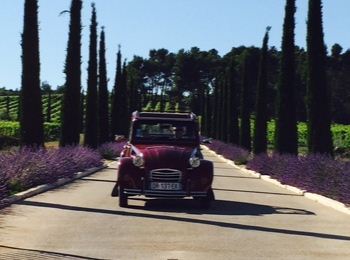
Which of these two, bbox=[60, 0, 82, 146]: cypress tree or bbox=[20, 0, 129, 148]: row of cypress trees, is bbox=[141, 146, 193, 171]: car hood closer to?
bbox=[20, 0, 129, 148]: row of cypress trees

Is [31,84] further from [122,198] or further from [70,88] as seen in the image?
[122,198]

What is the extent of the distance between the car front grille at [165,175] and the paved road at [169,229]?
0.63 meters

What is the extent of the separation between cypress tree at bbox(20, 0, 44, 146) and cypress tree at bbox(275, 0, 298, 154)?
1091 cm

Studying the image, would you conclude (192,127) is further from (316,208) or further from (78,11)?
(78,11)

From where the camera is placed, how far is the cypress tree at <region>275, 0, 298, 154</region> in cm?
2981

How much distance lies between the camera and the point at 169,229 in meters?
10.9

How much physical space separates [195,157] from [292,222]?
283cm

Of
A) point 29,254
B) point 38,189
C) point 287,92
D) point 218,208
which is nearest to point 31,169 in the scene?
point 38,189

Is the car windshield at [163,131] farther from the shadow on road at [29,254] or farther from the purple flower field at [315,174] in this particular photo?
the shadow on road at [29,254]

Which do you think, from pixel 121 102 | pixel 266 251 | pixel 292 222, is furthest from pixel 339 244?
pixel 121 102

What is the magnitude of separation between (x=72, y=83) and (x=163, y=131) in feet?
63.3

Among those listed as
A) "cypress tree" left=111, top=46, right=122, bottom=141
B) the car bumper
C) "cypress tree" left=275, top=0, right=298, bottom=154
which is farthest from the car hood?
"cypress tree" left=111, top=46, right=122, bottom=141

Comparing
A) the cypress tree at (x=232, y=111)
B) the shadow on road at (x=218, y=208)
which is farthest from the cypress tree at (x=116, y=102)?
the shadow on road at (x=218, y=208)

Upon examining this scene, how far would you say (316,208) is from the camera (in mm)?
15008
